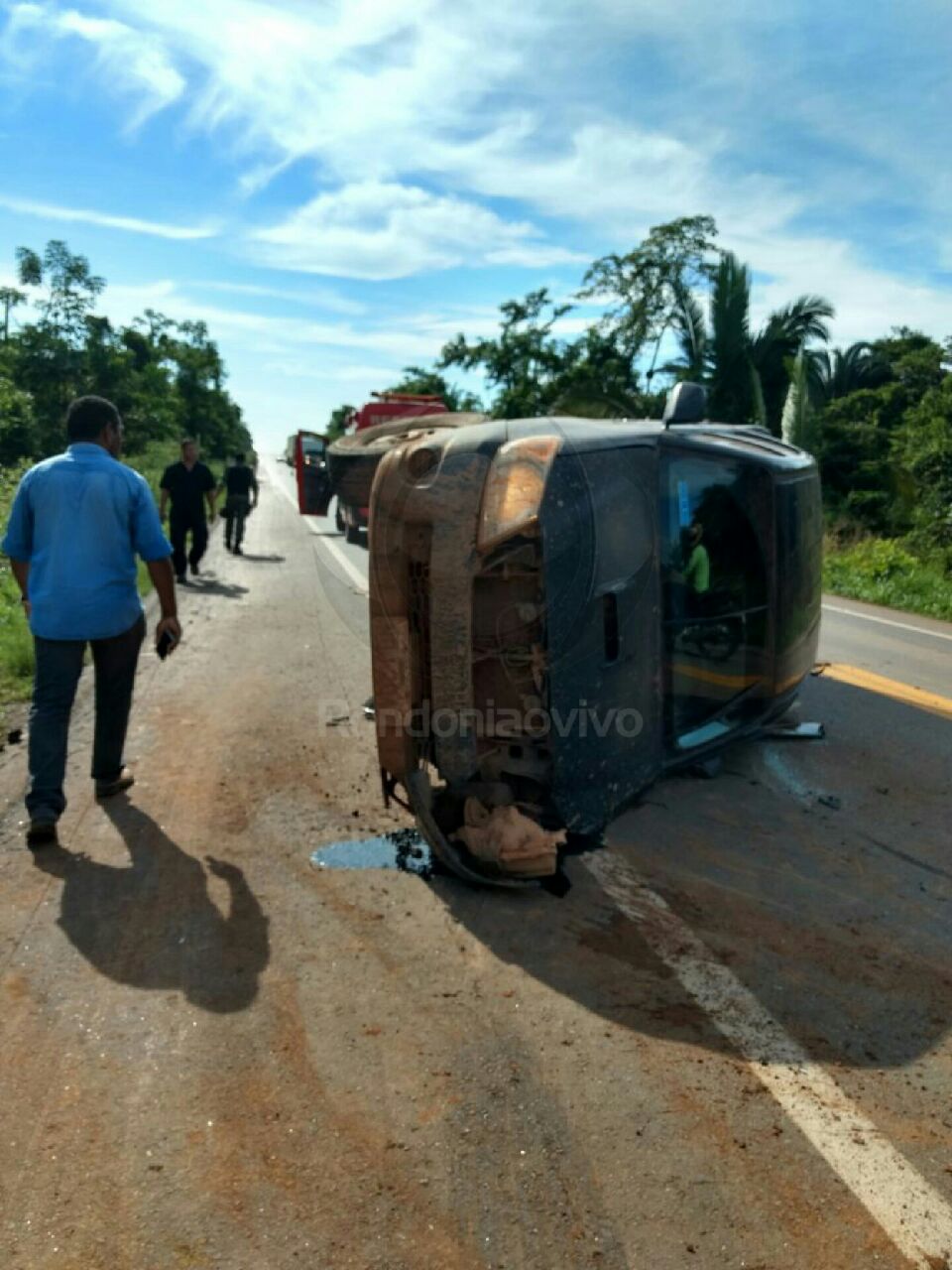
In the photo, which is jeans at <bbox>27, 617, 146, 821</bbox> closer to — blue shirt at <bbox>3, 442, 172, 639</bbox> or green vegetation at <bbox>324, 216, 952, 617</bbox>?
blue shirt at <bbox>3, 442, 172, 639</bbox>

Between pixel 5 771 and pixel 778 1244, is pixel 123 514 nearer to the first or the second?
pixel 5 771

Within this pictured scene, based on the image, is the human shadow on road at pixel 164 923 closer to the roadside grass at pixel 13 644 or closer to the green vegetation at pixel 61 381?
the roadside grass at pixel 13 644

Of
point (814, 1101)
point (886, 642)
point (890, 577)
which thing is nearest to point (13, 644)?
point (814, 1101)

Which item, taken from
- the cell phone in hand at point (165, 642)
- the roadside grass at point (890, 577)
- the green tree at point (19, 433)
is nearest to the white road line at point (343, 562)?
the cell phone in hand at point (165, 642)

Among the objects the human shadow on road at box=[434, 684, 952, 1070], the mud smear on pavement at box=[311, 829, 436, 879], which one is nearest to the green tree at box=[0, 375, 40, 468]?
the mud smear on pavement at box=[311, 829, 436, 879]

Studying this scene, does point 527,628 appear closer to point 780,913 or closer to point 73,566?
point 780,913

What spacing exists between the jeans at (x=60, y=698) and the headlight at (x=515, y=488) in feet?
6.67

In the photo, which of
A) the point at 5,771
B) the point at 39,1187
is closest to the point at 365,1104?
the point at 39,1187

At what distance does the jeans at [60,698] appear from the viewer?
15.4ft

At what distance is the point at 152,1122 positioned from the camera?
2.78 meters

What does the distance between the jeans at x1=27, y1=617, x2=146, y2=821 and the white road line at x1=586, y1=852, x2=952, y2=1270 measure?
2547 millimetres

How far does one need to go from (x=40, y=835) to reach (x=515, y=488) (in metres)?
2.56

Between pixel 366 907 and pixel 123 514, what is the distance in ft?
7.18

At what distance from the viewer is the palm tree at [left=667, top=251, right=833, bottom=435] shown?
23109 mm
